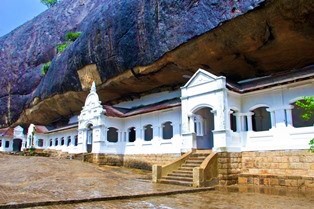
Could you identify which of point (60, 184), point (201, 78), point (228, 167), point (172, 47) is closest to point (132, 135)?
point (172, 47)

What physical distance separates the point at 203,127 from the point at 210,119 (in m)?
0.88

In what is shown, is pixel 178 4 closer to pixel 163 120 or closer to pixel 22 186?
pixel 163 120

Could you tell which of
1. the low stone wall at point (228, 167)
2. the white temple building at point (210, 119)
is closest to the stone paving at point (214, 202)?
the low stone wall at point (228, 167)

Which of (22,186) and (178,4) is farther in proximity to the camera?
(178,4)

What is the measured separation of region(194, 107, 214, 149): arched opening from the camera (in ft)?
64.2

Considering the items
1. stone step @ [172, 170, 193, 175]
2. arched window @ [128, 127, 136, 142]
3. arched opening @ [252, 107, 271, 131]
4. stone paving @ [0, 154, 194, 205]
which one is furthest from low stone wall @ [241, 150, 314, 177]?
arched window @ [128, 127, 136, 142]

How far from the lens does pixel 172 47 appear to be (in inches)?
722

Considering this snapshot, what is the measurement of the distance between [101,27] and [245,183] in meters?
16.3

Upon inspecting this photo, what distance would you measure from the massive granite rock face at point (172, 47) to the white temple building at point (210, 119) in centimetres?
140

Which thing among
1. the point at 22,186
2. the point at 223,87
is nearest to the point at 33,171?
the point at 22,186

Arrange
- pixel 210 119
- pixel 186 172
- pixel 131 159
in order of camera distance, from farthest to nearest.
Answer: pixel 131 159 → pixel 210 119 → pixel 186 172

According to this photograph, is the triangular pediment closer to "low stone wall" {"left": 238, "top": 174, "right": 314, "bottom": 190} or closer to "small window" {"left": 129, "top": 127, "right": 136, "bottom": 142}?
"low stone wall" {"left": 238, "top": 174, "right": 314, "bottom": 190}

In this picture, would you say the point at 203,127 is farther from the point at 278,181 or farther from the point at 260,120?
the point at 278,181

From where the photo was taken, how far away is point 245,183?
14.9 meters
